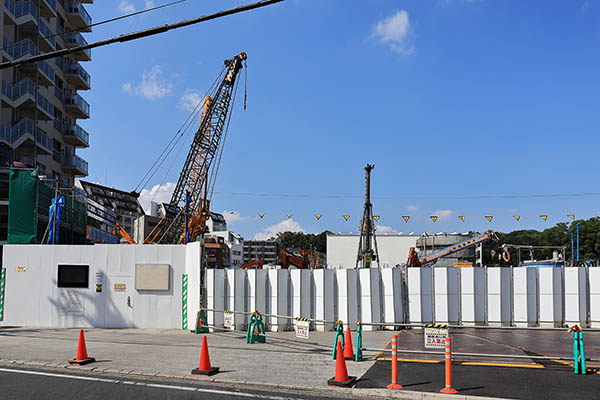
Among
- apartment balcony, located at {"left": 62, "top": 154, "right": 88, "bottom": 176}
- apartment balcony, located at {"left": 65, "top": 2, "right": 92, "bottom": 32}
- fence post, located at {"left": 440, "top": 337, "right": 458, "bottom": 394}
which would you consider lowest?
fence post, located at {"left": 440, "top": 337, "right": 458, "bottom": 394}

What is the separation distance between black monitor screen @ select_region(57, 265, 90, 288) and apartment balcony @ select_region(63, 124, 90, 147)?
40.5 meters

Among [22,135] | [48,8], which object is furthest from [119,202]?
[22,135]

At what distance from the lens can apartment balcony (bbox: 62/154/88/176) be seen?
190 feet

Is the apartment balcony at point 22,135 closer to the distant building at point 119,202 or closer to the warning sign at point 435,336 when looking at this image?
the warning sign at point 435,336

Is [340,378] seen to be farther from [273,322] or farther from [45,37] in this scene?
[45,37]

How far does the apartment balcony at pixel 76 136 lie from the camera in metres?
58.4

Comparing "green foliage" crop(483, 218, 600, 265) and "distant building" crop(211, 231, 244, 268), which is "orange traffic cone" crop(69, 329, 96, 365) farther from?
"distant building" crop(211, 231, 244, 268)

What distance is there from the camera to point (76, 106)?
2331 inches

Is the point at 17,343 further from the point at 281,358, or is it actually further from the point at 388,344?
the point at 388,344

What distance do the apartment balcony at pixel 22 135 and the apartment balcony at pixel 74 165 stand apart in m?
8.94

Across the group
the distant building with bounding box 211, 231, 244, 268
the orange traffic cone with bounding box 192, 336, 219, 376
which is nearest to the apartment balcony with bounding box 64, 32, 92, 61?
the orange traffic cone with bounding box 192, 336, 219, 376

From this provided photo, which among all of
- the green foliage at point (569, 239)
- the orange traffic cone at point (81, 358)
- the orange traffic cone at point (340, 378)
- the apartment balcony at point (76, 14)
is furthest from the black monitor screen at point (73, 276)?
the green foliage at point (569, 239)

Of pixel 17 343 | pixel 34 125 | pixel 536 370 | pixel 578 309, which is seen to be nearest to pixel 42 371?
pixel 17 343

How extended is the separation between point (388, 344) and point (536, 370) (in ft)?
16.6
